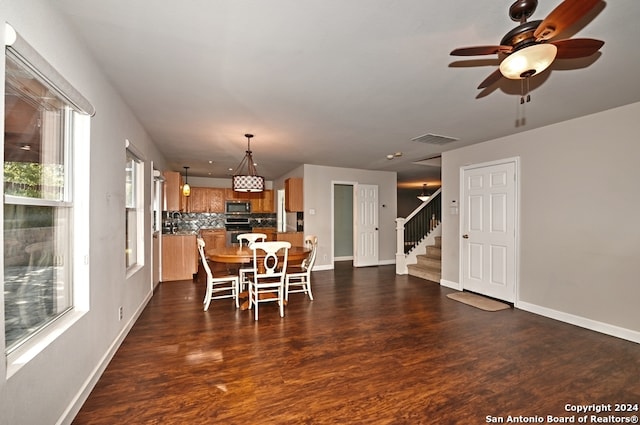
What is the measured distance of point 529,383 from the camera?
2211 millimetres

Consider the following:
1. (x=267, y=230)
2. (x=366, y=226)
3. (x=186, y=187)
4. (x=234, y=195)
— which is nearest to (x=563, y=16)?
(x=366, y=226)

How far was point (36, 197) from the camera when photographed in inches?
64.4

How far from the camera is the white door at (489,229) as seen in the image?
13.8 ft

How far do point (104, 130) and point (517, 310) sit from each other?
5.11m

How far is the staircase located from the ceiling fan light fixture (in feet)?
15.0

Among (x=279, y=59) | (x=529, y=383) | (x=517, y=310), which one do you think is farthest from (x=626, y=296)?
(x=279, y=59)

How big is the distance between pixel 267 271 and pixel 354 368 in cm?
173

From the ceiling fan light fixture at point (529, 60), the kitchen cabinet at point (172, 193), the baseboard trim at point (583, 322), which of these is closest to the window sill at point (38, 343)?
the ceiling fan light fixture at point (529, 60)

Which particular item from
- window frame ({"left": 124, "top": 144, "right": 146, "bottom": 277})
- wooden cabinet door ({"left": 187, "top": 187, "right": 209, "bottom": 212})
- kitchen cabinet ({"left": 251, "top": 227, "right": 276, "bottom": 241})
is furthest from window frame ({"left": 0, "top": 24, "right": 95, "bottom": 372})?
wooden cabinet door ({"left": 187, "top": 187, "right": 209, "bottom": 212})

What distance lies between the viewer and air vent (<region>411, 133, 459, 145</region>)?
429 centimetres

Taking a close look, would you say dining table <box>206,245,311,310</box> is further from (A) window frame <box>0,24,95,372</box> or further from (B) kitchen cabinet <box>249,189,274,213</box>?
(B) kitchen cabinet <box>249,189,274,213</box>

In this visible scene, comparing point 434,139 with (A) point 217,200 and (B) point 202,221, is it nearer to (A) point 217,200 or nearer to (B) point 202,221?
(A) point 217,200

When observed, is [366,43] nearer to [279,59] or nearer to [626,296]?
[279,59]

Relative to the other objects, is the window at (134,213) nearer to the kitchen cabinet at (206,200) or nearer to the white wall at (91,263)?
the white wall at (91,263)
